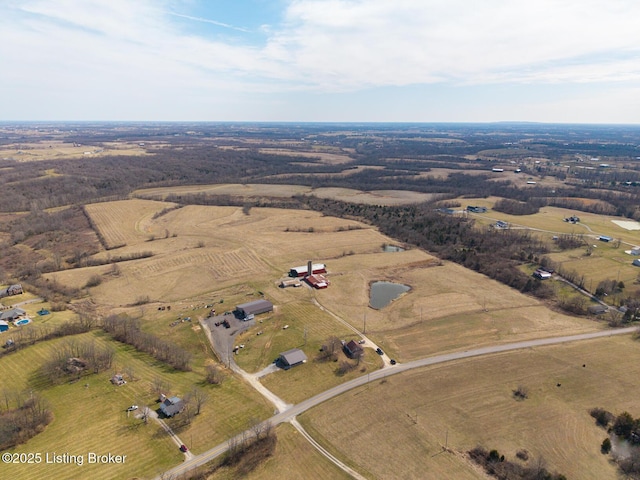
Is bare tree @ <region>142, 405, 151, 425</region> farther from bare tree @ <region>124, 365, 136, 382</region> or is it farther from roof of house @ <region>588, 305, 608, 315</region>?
roof of house @ <region>588, 305, 608, 315</region>

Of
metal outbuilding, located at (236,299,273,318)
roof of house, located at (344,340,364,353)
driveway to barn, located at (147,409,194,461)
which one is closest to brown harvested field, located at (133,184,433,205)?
metal outbuilding, located at (236,299,273,318)

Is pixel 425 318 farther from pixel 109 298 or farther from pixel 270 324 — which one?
pixel 109 298

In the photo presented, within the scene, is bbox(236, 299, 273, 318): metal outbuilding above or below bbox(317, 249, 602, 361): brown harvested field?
above

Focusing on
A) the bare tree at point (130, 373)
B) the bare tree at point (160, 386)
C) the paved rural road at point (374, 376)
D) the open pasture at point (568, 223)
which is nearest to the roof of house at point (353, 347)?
the paved rural road at point (374, 376)

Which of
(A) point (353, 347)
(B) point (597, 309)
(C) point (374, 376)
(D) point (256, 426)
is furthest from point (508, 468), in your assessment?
(B) point (597, 309)

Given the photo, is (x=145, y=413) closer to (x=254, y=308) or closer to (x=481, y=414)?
(x=254, y=308)

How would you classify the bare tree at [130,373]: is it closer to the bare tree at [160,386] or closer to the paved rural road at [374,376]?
the bare tree at [160,386]
